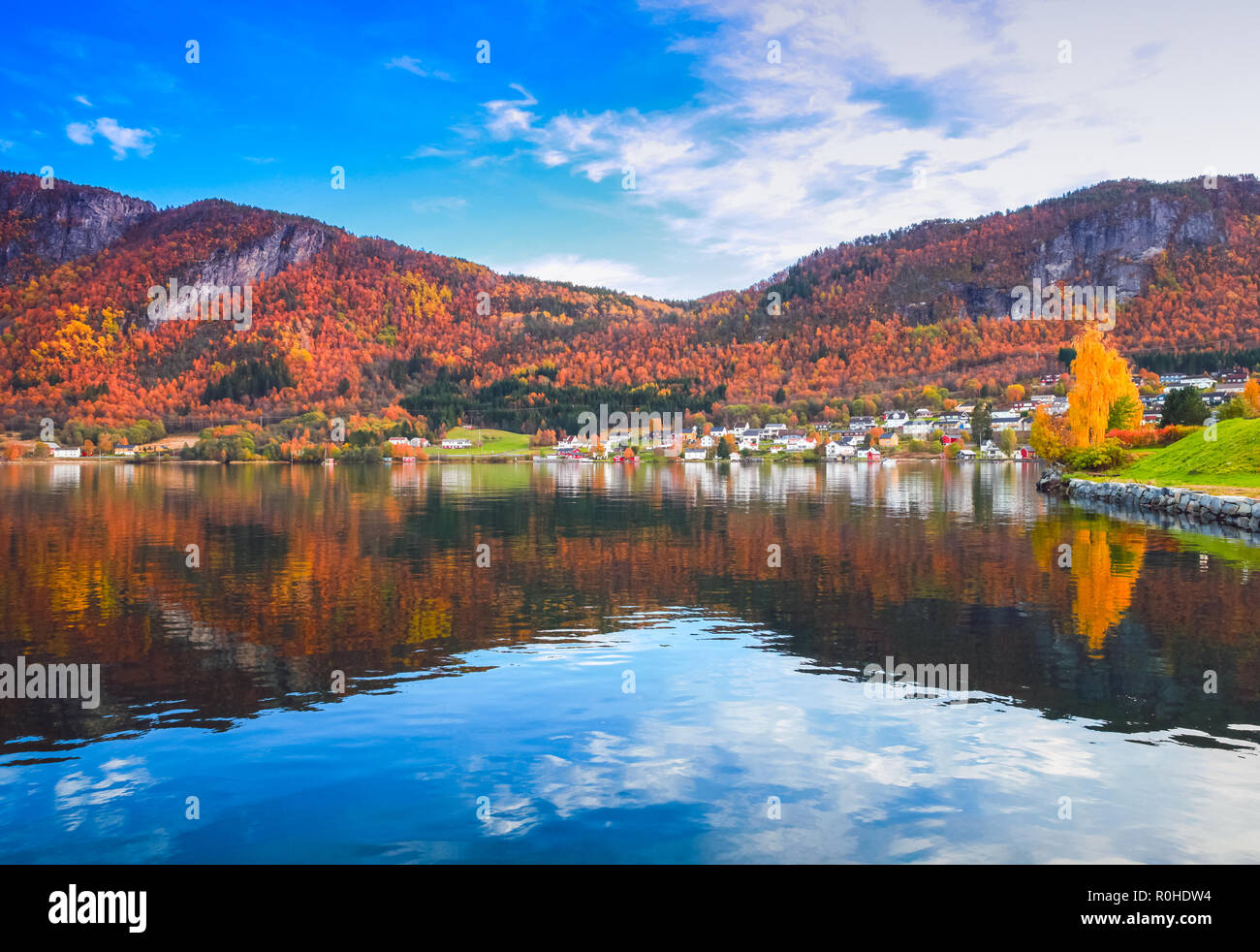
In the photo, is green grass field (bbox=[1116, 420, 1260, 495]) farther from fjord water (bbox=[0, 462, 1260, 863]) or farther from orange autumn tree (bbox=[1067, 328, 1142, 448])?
fjord water (bbox=[0, 462, 1260, 863])

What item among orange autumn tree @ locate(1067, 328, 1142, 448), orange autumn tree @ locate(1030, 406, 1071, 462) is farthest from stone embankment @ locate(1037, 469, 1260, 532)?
orange autumn tree @ locate(1030, 406, 1071, 462)

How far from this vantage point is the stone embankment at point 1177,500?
142 feet

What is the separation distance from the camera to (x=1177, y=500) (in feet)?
168

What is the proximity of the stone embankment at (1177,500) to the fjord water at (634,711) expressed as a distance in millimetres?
11072

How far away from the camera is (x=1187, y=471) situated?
6047 cm

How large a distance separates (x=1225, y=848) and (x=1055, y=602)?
1541 cm

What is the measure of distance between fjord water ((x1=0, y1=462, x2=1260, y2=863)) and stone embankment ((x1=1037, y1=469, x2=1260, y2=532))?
11072 millimetres

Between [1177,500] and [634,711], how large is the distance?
165 feet

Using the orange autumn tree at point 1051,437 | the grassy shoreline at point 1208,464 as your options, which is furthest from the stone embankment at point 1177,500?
the orange autumn tree at point 1051,437

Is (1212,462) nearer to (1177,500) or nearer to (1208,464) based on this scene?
(1208,464)

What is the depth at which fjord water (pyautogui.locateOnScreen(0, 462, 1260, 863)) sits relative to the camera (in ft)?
32.1

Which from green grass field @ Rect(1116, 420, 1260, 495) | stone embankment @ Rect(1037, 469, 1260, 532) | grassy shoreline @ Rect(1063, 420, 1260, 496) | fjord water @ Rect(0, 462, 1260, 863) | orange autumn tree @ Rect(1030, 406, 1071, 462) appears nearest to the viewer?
fjord water @ Rect(0, 462, 1260, 863)

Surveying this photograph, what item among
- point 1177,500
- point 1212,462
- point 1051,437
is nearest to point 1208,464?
point 1212,462
